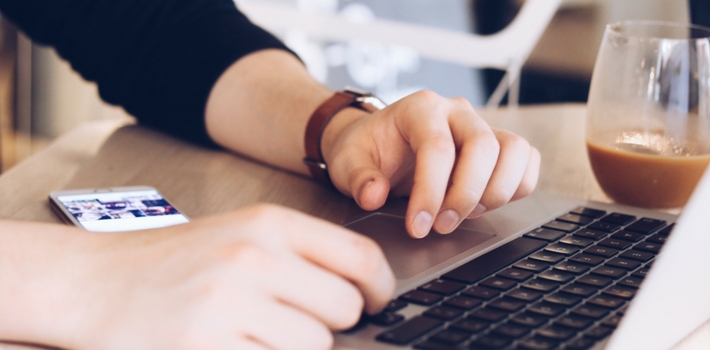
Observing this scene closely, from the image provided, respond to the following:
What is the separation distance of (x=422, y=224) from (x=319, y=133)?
0.24m

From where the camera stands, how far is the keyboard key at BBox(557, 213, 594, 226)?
547mm

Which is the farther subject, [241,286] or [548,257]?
[548,257]

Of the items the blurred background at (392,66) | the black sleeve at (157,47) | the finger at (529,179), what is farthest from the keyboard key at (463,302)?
the blurred background at (392,66)

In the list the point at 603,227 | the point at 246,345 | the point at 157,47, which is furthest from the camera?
the point at 157,47

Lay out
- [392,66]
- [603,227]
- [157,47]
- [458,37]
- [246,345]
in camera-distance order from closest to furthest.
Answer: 1. [246,345]
2. [603,227]
3. [157,47]
4. [458,37]
5. [392,66]

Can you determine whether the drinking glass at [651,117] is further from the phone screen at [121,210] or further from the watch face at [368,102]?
the phone screen at [121,210]

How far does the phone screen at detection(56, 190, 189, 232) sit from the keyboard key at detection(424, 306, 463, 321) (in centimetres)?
26

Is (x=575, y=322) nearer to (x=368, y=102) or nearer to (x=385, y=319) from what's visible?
(x=385, y=319)

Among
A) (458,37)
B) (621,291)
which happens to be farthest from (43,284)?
(458,37)

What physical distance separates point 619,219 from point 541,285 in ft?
0.58

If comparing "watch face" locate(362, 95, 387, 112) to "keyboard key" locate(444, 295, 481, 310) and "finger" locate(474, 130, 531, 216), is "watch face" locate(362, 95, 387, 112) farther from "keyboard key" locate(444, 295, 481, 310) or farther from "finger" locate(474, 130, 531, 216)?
"keyboard key" locate(444, 295, 481, 310)

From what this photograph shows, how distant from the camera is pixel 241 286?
1.10 feet

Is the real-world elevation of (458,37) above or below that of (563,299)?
above

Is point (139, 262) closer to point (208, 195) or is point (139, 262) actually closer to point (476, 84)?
point (208, 195)
